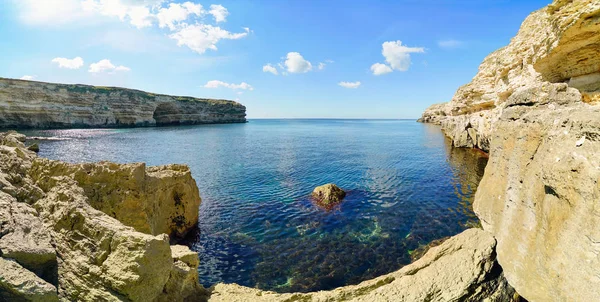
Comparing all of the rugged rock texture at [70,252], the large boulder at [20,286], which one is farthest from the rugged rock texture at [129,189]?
the large boulder at [20,286]

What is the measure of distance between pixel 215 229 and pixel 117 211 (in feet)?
22.2

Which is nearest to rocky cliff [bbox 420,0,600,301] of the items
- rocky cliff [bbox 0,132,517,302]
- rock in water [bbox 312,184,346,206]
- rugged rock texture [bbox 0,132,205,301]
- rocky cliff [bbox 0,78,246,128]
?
rocky cliff [bbox 0,132,517,302]

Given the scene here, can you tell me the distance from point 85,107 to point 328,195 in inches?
4394

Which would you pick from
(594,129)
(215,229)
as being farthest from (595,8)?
(215,229)

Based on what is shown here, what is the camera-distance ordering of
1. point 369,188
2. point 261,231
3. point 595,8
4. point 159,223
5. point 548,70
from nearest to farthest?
point 595,8
point 159,223
point 261,231
point 548,70
point 369,188

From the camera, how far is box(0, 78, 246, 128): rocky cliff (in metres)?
75.4

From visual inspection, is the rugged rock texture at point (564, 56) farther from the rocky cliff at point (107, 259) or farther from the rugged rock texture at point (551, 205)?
the rocky cliff at point (107, 259)

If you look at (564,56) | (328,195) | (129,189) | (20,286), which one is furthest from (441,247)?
(564,56)

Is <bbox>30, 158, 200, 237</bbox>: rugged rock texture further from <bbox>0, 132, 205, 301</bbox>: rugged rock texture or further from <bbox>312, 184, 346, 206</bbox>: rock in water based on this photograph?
<bbox>312, 184, 346, 206</bbox>: rock in water

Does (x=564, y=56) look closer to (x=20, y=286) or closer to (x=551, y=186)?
(x=551, y=186)

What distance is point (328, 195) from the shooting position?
2211cm

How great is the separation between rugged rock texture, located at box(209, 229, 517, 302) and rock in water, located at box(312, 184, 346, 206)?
41.0 feet

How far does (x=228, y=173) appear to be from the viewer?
107 ft

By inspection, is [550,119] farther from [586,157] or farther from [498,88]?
[498,88]
